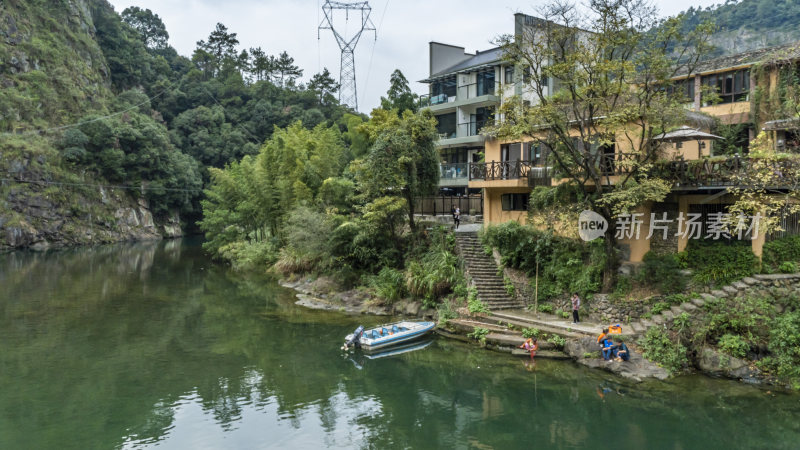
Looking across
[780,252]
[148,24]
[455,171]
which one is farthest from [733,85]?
[148,24]

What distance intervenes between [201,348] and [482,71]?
2453cm

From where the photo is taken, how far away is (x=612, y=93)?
18.8 metres

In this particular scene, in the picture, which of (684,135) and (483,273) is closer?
(684,135)

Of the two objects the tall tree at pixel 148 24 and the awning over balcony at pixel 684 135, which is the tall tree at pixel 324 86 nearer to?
the tall tree at pixel 148 24

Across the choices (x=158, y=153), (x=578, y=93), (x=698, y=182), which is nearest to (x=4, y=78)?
(x=158, y=153)

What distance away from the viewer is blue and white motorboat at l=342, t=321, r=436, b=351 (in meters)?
19.7

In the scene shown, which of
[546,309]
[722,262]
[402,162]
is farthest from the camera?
[402,162]

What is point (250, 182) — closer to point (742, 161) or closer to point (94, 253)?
point (94, 253)

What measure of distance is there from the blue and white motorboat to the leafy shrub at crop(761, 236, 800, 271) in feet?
40.4

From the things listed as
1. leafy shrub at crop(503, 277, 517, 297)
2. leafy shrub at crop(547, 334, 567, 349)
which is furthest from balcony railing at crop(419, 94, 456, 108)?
leafy shrub at crop(547, 334, 567, 349)

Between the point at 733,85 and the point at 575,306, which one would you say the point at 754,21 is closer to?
the point at 733,85

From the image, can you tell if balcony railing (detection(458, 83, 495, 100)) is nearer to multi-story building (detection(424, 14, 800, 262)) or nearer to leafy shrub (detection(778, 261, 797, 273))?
multi-story building (detection(424, 14, 800, 262))

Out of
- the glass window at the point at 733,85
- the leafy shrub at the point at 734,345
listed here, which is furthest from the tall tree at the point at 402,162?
the leafy shrub at the point at 734,345

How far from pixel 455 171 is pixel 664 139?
17.5 metres
